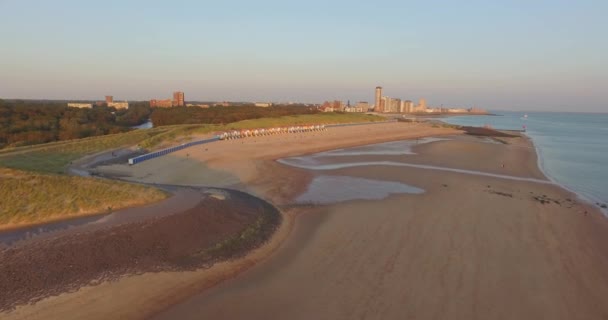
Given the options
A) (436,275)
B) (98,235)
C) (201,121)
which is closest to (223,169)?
(98,235)

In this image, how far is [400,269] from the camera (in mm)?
9359

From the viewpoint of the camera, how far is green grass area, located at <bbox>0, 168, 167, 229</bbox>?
36.7 ft

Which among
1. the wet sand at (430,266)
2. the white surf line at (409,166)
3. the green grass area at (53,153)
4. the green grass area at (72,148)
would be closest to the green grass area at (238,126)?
the green grass area at (72,148)

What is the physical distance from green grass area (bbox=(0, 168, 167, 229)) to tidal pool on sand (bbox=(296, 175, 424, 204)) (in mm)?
6749

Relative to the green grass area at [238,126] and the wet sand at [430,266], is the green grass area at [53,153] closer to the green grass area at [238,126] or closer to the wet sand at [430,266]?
the green grass area at [238,126]

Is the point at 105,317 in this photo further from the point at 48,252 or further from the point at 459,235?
Result: the point at 459,235

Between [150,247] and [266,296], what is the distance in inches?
139

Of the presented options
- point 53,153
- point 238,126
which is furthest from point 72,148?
point 238,126

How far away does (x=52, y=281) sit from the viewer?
7.61 meters

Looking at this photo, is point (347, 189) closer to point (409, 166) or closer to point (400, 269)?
point (409, 166)

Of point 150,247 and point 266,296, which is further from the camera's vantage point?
point 150,247

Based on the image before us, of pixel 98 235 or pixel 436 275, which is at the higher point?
pixel 98 235

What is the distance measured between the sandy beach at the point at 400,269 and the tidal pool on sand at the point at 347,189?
2.20 feet

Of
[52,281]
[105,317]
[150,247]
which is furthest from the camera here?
[150,247]
